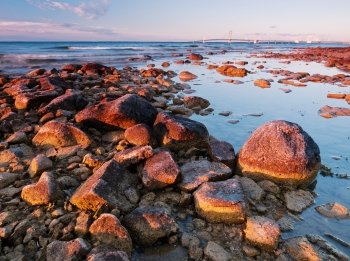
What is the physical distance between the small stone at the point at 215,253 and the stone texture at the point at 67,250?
4.76ft

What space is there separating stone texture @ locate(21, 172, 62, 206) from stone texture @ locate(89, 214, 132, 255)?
1110 mm

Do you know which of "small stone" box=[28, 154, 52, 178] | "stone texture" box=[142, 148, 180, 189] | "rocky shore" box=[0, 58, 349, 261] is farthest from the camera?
"small stone" box=[28, 154, 52, 178]

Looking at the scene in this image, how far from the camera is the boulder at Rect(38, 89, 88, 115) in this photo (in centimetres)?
859

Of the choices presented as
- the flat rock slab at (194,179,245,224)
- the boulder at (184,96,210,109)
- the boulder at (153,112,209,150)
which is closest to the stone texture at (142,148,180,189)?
the flat rock slab at (194,179,245,224)

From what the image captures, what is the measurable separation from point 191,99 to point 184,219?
681cm

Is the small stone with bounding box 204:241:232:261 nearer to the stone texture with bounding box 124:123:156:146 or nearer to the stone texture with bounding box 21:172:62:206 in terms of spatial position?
the stone texture with bounding box 21:172:62:206

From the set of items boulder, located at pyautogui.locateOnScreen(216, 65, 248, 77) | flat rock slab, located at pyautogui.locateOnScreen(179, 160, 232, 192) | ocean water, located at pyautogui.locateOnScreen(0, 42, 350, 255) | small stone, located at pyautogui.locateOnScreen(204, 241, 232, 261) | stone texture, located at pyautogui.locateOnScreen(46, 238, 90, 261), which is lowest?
boulder, located at pyautogui.locateOnScreen(216, 65, 248, 77)

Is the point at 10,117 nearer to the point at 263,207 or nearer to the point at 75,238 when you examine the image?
the point at 75,238

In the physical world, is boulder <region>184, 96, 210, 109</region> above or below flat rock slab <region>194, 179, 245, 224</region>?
below

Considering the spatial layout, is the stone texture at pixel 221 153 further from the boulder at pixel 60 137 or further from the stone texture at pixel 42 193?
the stone texture at pixel 42 193

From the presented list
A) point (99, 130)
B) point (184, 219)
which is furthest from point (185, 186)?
point (99, 130)

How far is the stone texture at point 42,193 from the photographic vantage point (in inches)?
188

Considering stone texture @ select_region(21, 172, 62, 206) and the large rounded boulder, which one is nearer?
stone texture @ select_region(21, 172, 62, 206)

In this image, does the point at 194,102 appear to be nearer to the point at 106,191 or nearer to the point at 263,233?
the point at 106,191
